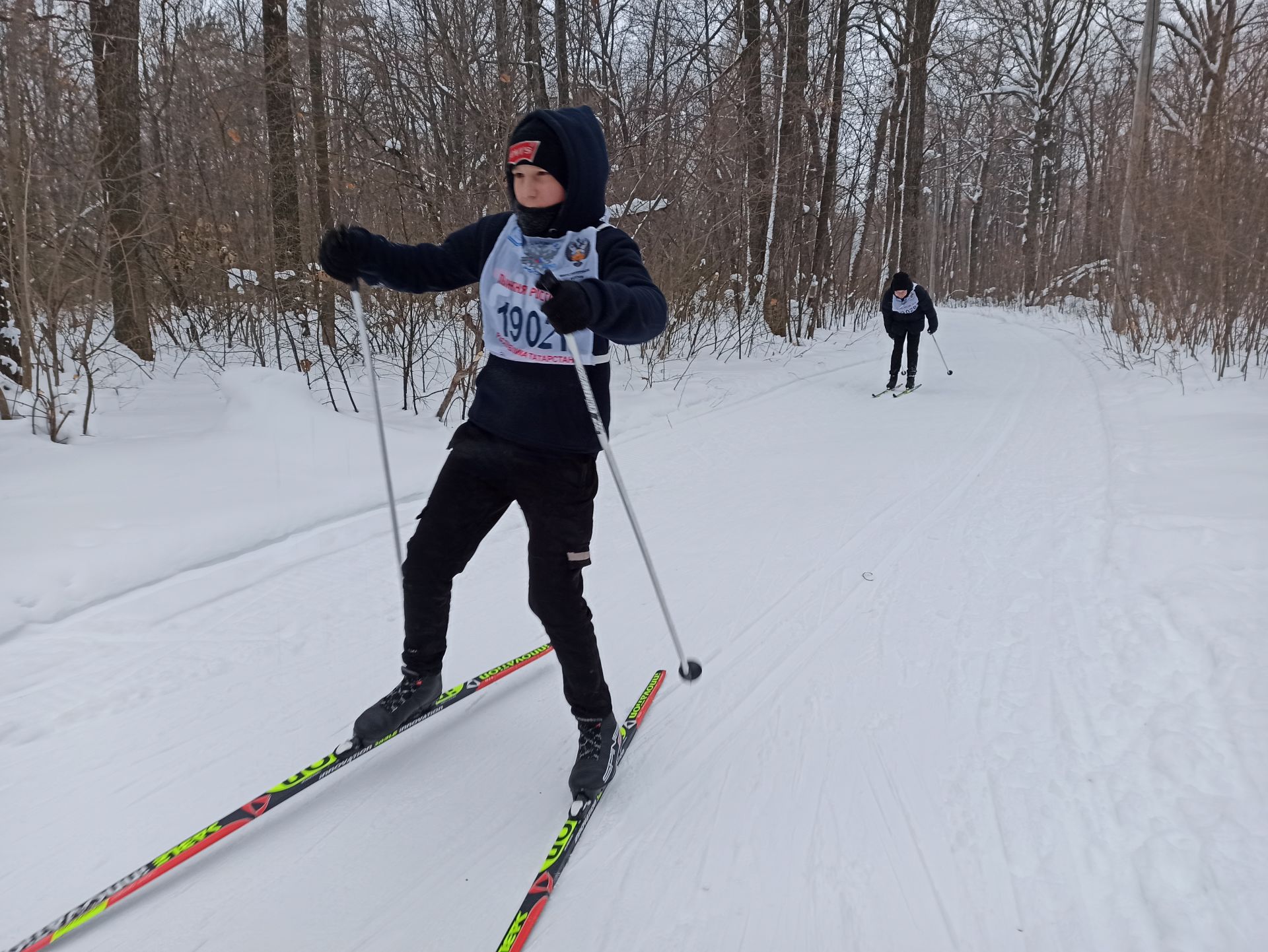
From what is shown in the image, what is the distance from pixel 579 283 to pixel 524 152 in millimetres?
475

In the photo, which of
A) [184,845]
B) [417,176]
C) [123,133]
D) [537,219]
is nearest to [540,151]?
[537,219]

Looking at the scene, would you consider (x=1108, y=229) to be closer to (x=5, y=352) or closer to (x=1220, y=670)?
(x=1220, y=670)

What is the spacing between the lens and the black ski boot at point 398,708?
2.28 metres

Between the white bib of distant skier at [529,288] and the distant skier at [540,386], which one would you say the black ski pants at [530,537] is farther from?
the white bib of distant skier at [529,288]

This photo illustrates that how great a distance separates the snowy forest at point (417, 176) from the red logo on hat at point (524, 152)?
4.43 metres

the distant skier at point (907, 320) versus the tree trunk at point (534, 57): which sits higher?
the tree trunk at point (534, 57)

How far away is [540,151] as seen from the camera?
196cm

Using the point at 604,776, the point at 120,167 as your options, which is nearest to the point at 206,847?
the point at 604,776

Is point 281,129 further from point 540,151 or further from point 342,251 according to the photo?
point 540,151

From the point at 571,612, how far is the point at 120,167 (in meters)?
7.89

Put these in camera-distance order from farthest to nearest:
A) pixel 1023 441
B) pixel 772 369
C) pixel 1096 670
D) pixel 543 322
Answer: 1. pixel 772 369
2. pixel 1023 441
3. pixel 1096 670
4. pixel 543 322

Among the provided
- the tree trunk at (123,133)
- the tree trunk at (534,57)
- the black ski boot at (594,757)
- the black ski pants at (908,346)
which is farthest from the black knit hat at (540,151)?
the black ski pants at (908,346)

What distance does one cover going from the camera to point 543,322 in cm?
206

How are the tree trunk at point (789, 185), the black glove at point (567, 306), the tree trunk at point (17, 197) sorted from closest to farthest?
the black glove at point (567, 306) → the tree trunk at point (17, 197) → the tree trunk at point (789, 185)
